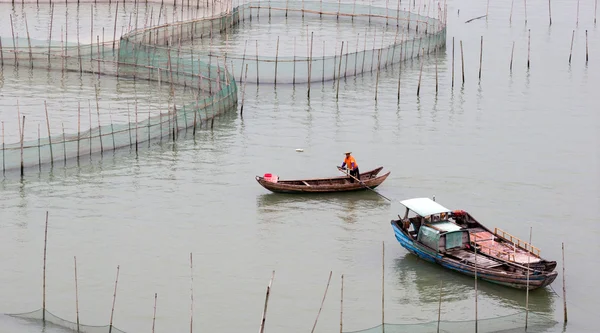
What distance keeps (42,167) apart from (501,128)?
53.3 feet

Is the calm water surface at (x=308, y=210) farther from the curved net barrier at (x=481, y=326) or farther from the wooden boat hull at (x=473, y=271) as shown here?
the curved net barrier at (x=481, y=326)

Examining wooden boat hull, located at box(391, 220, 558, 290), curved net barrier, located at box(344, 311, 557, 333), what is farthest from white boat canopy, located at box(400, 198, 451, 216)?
curved net barrier, located at box(344, 311, 557, 333)

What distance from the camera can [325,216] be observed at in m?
28.2

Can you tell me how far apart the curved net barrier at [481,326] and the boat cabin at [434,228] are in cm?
280

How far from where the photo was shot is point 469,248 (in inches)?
959

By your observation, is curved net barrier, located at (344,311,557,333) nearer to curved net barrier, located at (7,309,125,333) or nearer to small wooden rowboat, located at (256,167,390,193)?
curved net barrier, located at (7,309,125,333)

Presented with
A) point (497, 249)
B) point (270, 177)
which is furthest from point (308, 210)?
point (497, 249)

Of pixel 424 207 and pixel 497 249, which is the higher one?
pixel 424 207

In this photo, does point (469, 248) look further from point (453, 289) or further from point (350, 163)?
point (350, 163)

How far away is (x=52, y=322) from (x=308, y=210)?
9.14 m

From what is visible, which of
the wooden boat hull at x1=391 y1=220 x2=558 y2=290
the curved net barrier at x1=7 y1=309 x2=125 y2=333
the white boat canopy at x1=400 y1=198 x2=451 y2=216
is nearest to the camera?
Result: the curved net barrier at x1=7 y1=309 x2=125 y2=333

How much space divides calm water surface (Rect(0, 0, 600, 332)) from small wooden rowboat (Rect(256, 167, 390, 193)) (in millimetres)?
301

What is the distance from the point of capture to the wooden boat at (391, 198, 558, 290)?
22859 millimetres

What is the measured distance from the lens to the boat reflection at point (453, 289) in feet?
75.2
